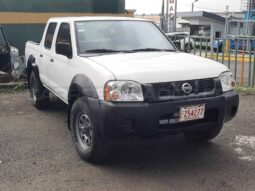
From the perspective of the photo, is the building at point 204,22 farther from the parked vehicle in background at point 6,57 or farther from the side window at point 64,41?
the side window at point 64,41

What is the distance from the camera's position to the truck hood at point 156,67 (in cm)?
406

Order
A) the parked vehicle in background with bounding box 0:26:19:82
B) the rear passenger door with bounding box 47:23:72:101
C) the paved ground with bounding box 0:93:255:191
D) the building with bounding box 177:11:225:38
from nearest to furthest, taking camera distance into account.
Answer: the paved ground with bounding box 0:93:255:191, the rear passenger door with bounding box 47:23:72:101, the parked vehicle in background with bounding box 0:26:19:82, the building with bounding box 177:11:225:38

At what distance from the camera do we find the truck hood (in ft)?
13.3

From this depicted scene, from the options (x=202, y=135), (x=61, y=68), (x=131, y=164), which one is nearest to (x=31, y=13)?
(x=61, y=68)

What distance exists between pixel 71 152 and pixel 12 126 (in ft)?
5.68

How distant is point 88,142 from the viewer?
457 cm

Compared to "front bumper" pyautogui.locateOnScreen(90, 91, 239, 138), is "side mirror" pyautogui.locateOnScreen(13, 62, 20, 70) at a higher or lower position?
higher

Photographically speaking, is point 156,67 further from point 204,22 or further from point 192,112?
point 204,22

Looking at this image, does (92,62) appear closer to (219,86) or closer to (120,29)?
(120,29)

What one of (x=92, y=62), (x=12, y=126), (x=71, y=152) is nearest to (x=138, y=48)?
(x=92, y=62)

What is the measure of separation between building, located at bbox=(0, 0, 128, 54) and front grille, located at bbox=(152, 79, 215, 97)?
29.9 ft

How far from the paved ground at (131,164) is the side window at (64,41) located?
1.26m

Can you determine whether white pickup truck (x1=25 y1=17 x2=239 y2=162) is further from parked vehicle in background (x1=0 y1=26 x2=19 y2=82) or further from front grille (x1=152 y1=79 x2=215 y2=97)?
parked vehicle in background (x1=0 y1=26 x2=19 y2=82)

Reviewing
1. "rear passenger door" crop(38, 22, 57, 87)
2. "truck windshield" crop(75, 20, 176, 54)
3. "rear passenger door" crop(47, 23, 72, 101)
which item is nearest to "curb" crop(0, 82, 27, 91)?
"rear passenger door" crop(38, 22, 57, 87)
